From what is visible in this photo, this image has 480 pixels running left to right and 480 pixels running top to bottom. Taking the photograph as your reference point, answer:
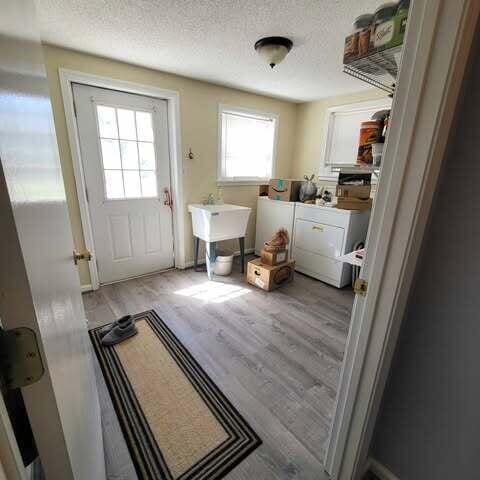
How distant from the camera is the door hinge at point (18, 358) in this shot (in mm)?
325

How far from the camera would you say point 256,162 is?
3.66m

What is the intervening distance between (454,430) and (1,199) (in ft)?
4.44

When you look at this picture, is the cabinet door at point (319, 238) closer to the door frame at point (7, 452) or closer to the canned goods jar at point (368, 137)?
the canned goods jar at point (368, 137)

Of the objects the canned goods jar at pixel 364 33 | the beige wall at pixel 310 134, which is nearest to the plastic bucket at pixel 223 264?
the beige wall at pixel 310 134

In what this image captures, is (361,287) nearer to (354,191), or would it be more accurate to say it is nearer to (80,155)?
(354,191)

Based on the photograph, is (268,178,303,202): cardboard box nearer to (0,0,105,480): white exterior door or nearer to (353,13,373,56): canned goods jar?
(353,13,373,56): canned goods jar

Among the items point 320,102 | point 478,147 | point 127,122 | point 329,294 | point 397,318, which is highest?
point 320,102

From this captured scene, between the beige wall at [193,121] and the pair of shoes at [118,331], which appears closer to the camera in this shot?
the pair of shoes at [118,331]

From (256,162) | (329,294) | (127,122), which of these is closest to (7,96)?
(127,122)

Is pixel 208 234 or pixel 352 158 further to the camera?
pixel 352 158

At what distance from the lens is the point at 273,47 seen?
1.87 m

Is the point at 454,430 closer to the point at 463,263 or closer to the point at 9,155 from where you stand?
the point at 463,263

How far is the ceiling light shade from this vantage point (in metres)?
1.86

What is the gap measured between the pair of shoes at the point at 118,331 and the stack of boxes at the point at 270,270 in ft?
4.30
